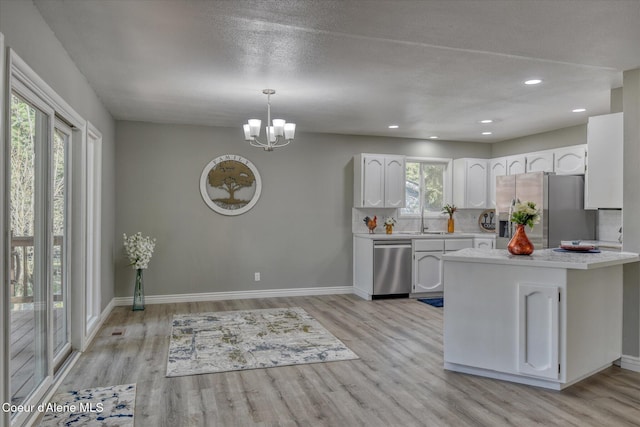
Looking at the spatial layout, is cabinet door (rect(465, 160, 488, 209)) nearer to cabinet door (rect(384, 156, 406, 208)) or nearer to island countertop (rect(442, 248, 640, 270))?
cabinet door (rect(384, 156, 406, 208))

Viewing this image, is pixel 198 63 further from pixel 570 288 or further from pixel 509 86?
pixel 570 288

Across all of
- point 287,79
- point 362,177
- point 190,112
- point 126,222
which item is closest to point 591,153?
point 287,79

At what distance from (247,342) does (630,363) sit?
3220mm

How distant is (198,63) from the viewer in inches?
142

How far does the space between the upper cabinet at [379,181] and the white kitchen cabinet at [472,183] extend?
104cm

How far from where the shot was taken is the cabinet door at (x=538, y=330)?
10.5 feet

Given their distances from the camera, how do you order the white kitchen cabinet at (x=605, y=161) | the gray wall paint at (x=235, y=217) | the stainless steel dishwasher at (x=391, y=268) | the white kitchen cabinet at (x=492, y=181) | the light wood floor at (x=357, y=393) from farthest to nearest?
the white kitchen cabinet at (x=492, y=181) → the stainless steel dishwasher at (x=391, y=268) → the gray wall paint at (x=235, y=217) → the white kitchen cabinet at (x=605, y=161) → the light wood floor at (x=357, y=393)

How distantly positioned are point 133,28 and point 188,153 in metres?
3.39

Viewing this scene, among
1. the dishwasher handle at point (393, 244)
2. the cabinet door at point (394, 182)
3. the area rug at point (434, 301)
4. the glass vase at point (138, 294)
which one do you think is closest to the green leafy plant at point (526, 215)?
the area rug at point (434, 301)

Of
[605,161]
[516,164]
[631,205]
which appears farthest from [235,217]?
[631,205]

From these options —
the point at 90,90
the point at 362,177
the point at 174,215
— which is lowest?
the point at 174,215

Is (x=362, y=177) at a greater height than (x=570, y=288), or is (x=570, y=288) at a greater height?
(x=362, y=177)

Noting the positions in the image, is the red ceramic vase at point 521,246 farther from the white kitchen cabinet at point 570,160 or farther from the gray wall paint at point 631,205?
the white kitchen cabinet at point 570,160

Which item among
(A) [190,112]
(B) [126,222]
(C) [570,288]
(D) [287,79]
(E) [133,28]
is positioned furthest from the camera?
(B) [126,222]
